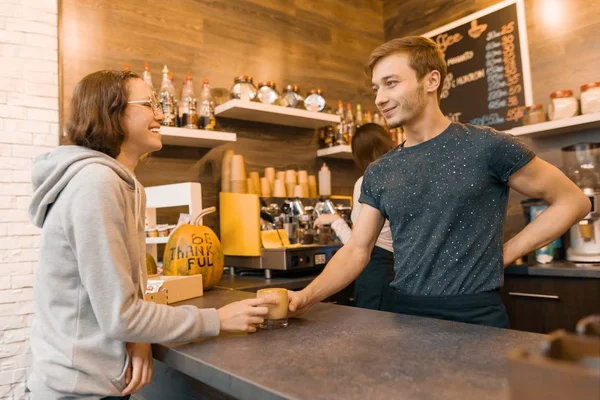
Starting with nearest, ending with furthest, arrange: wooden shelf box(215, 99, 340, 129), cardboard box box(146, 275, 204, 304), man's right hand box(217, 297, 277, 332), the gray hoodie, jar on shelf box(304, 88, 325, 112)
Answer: the gray hoodie, man's right hand box(217, 297, 277, 332), cardboard box box(146, 275, 204, 304), wooden shelf box(215, 99, 340, 129), jar on shelf box(304, 88, 325, 112)

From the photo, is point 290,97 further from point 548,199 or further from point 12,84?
point 548,199

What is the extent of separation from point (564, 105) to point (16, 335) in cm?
315

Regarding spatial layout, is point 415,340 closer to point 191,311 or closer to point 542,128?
point 191,311

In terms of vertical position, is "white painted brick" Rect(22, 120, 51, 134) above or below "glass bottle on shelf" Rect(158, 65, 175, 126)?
below

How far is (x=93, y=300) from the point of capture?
0.92m

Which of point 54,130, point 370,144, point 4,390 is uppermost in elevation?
point 54,130

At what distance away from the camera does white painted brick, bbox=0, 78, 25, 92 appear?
2.22 meters

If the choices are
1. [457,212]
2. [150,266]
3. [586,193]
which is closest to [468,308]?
[457,212]

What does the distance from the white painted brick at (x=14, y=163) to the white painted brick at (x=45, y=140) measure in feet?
0.32

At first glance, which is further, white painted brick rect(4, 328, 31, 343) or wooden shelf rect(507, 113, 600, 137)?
wooden shelf rect(507, 113, 600, 137)

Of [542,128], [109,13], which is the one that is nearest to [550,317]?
[542,128]

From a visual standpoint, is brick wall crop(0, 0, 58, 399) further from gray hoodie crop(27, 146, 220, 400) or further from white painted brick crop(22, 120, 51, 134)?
gray hoodie crop(27, 146, 220, 400)

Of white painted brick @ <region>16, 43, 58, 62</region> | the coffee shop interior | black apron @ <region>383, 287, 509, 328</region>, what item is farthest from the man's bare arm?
white painted brick @ <region>16, 43, 58, 62</region>

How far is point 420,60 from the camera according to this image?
1540 mm
